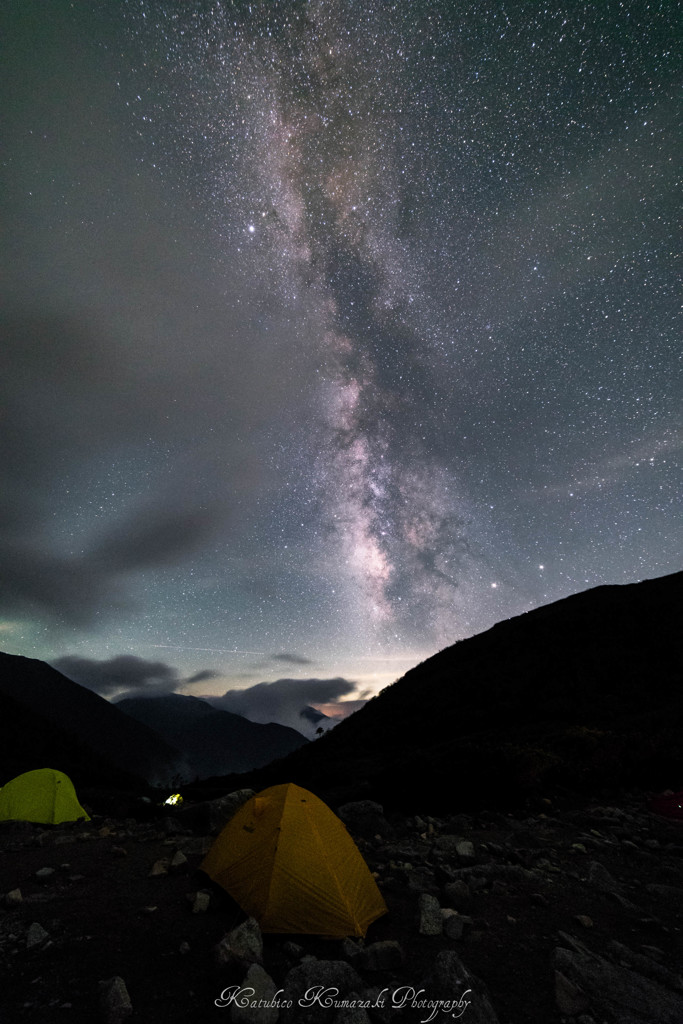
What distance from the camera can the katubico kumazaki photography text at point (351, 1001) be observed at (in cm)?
369

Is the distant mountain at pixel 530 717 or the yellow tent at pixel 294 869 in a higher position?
the distant mountain at pixel 530 717

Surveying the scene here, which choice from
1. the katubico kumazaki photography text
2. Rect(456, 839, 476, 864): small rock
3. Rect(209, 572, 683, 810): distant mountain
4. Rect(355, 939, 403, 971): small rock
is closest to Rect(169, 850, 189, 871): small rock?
the katubico kumazaki photography text

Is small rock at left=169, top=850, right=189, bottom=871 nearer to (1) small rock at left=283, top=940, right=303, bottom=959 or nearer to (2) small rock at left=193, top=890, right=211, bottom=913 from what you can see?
(2) small rock at left=193, top=890, right=211, bottom=913

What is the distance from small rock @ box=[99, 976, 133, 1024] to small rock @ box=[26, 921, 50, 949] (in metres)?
1.34

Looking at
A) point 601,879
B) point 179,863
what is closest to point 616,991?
point 601,879

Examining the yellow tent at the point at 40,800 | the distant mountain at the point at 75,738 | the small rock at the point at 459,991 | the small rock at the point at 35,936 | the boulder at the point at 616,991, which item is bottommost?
the boulder at the point at 616,991

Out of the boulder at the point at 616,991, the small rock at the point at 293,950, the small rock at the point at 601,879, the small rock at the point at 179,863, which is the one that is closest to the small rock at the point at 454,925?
the boulder at the point at 616,991

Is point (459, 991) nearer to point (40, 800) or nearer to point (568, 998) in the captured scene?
point (568, 998)

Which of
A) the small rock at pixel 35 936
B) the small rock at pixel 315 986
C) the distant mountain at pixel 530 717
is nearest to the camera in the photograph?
the small rock at pixel 315 986

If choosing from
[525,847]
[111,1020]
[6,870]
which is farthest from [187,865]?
[525,847]

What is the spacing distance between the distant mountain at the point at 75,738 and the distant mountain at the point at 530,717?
17.6 metres

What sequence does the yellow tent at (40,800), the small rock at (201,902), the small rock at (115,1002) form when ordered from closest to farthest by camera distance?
the small rock at (115,1002) → the small rock at (201,902) → the yellow tent at (40,800)

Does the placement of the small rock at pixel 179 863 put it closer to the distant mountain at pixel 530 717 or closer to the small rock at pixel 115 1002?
the small rock at pixel 115 1002

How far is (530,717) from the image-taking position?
22.7m
